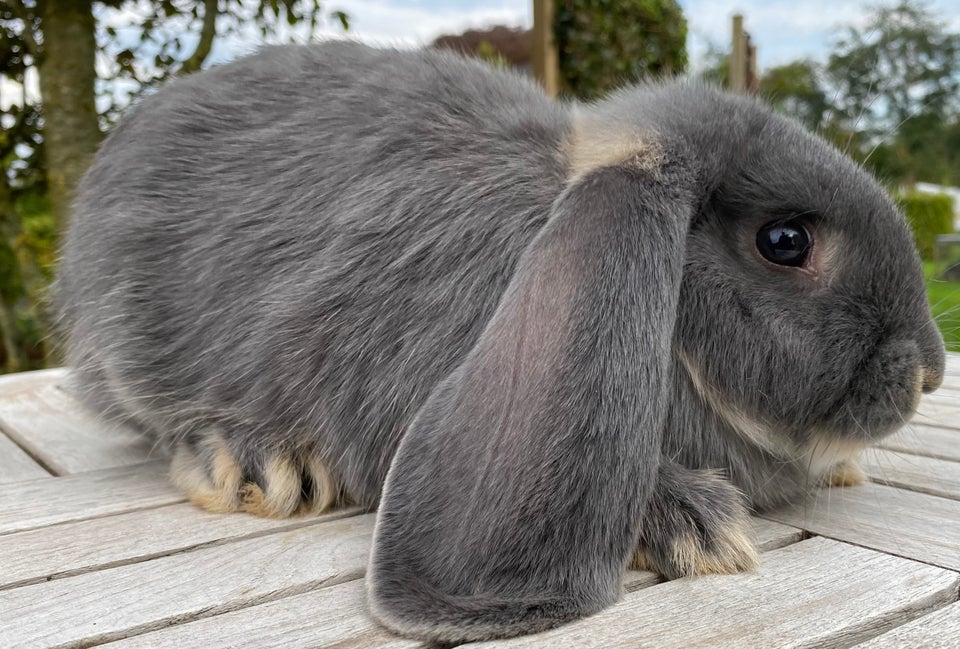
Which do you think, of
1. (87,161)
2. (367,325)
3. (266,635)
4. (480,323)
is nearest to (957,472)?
(480,323)

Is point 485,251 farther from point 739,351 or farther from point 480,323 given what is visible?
point 739,351

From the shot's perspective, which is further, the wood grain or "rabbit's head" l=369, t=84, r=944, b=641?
the wood grain

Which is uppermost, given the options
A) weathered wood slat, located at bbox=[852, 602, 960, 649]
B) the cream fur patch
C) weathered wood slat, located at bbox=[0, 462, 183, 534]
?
the cream fur patch

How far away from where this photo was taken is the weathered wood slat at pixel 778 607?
1.07 metres

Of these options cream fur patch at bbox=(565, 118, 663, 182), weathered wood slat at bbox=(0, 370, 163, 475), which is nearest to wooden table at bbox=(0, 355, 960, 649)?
weathered wood slat at bbox=(0, 370, 163, 475)

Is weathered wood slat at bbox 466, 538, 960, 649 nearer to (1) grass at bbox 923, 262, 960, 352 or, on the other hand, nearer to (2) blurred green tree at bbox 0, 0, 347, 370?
(1) grass at bbox 923, 262, 960, 352

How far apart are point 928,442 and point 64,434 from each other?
2.18m

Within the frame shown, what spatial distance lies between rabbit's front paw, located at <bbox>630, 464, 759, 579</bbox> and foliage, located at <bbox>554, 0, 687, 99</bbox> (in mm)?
4182

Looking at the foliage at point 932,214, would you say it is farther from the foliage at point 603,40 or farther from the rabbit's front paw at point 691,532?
the rabbit's front paw at point 691,532

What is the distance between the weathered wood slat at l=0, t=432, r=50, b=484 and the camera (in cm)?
194

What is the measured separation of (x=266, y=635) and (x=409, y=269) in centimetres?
58

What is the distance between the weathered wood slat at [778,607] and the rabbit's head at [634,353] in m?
0.04

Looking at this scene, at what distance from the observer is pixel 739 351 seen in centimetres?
132

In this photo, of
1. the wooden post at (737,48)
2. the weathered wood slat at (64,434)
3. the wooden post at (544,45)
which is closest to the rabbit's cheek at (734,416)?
the weathered wood slat at (64,434)
